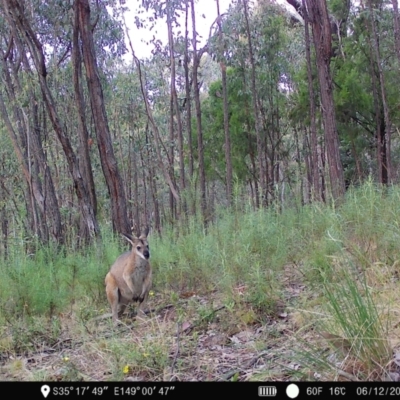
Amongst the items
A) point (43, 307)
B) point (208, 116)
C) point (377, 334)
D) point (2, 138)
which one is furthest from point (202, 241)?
point (208, 116)

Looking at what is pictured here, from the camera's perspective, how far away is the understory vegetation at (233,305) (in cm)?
370

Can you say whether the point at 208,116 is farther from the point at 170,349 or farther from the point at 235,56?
the point at 170,349

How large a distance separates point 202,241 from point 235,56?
16387mm

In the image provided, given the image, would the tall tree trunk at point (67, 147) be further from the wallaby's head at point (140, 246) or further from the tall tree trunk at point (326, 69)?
the tall tree trunk at point (326, 69)

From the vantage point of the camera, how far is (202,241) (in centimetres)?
742
